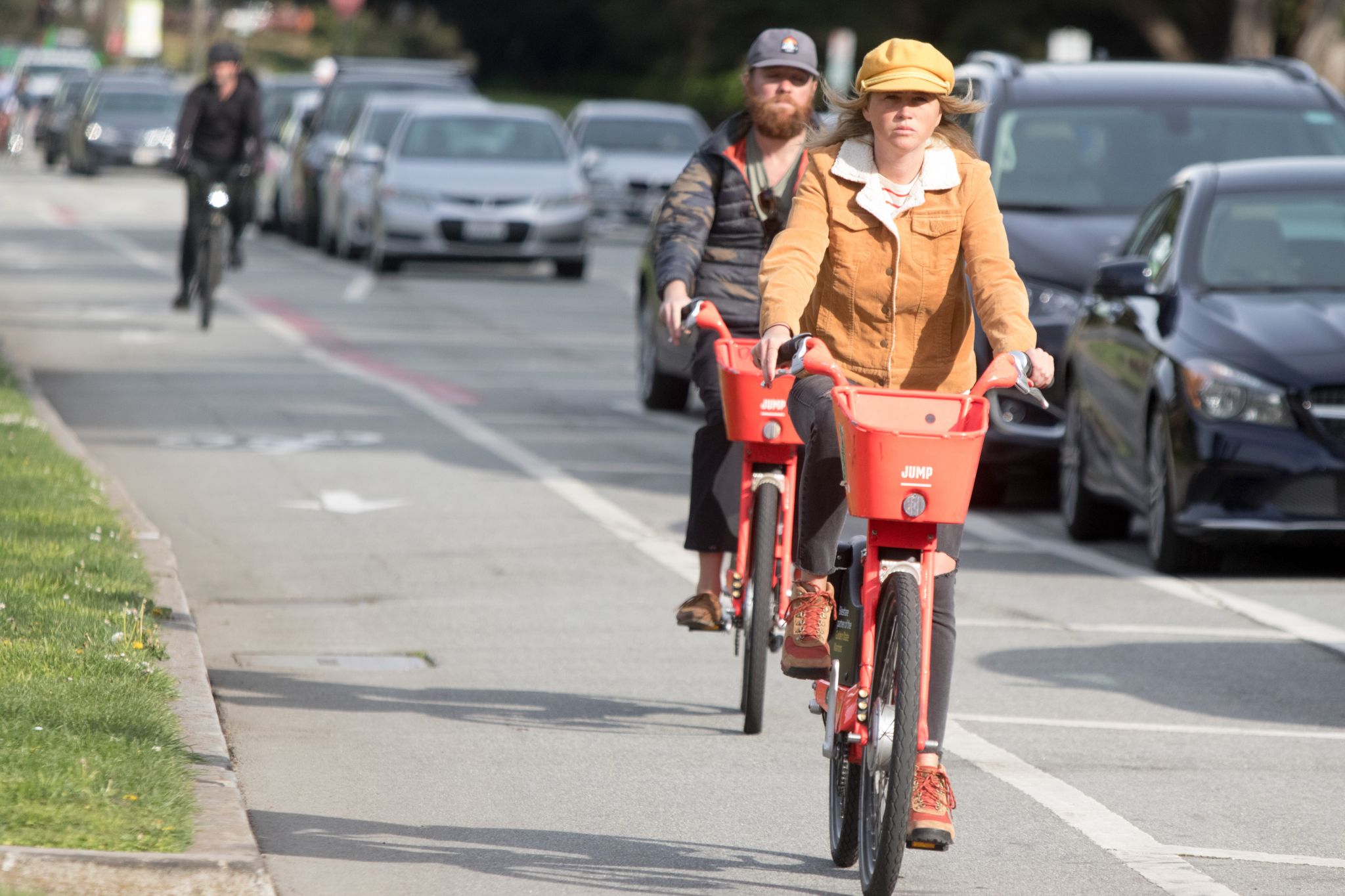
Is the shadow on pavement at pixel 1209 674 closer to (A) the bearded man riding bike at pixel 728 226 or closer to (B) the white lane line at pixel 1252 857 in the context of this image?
(A) the bearded man riding bike at pixel 728 226

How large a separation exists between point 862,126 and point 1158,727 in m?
2.51

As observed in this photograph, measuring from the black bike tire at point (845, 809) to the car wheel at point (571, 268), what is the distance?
22.1 meters

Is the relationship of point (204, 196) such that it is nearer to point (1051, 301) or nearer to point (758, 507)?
point (1051, 301)

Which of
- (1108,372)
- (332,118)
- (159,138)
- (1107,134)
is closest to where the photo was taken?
(1108,372)

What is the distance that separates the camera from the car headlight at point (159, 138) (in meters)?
48.6

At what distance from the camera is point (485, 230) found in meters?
27.0

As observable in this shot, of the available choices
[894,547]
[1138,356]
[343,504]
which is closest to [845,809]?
[894,547]

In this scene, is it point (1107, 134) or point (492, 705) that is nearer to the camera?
point (492, 705)

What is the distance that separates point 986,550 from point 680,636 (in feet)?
8.78

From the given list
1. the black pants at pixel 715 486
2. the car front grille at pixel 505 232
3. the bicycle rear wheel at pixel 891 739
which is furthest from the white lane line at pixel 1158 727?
the car front grille at pixel 505 232

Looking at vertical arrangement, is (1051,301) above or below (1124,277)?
below

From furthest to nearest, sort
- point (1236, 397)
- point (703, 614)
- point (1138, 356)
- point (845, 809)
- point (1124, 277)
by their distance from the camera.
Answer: point (1138, 356)
point (1124, 277)
point (1236, 397)
point (703, 614)
point (845, 809)

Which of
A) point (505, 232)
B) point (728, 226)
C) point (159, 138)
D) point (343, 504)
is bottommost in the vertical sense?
point (159, 138)

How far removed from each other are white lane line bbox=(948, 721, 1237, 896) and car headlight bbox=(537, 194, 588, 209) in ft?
64.8
